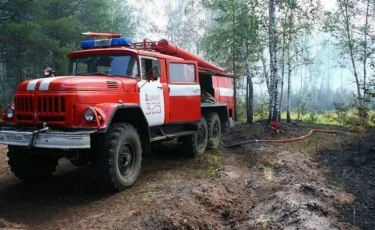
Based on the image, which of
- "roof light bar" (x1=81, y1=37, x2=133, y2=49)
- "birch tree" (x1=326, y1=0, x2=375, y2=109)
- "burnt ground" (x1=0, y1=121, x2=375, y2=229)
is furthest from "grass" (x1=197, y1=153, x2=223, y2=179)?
"birch tree" (x1=326, y1=0, x2=375, y2=109)

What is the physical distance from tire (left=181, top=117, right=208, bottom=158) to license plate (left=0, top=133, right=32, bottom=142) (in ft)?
13.3

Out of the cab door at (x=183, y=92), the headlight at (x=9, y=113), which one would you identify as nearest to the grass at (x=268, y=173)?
the cab door at (x=183, y=92)

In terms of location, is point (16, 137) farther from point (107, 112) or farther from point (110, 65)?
point (110, 65)

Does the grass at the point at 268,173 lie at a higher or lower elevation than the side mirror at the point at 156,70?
lower

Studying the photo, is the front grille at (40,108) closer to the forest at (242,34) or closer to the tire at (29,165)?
the tire at (29,165)

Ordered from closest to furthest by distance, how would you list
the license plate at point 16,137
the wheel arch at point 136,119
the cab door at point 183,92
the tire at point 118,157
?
1. the license plate at point 16,137
2. the tire at point 118,157
3. the wheel arch at point 136,119
4. the cab door at point 183,92

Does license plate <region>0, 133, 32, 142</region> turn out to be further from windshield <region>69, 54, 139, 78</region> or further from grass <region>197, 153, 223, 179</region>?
grass <region>197, 153, 223, 179</region>

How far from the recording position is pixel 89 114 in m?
5.18

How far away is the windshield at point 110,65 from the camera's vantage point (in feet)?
21.5

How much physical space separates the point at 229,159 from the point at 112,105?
12.5 ft

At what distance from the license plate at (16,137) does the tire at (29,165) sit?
1.37 feet

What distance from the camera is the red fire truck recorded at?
521 cm

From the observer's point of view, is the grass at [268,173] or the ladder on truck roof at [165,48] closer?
the grass at [268,173]

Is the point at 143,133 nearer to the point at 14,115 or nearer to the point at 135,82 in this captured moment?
the point at 135,82
